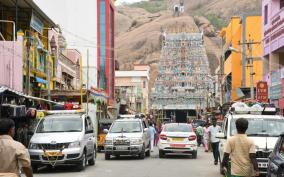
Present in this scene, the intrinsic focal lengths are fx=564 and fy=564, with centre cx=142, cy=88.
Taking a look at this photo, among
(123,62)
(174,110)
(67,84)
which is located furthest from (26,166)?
(123,62)

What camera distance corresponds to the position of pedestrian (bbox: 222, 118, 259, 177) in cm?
863

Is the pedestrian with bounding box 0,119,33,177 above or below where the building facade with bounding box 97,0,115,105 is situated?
below

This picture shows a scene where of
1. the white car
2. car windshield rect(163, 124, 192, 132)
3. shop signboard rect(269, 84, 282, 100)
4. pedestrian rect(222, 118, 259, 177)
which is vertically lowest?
the white car

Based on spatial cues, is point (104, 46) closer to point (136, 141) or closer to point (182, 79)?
point (182, 79)

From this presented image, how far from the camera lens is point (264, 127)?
1557cm

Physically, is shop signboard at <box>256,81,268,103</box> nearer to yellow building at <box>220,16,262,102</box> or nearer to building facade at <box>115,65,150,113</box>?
yellow building at <box>220,16,262,102</box>

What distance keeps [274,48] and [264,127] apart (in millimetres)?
23539

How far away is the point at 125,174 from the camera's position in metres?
17.0

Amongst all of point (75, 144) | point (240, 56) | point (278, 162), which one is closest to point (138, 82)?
point (240, 56)

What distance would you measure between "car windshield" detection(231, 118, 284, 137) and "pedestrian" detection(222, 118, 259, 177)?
658 cm

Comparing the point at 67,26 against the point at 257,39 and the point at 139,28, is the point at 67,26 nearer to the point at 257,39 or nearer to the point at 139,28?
the point at 257,39

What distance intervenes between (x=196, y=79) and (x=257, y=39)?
2174 inches

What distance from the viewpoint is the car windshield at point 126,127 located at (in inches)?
950

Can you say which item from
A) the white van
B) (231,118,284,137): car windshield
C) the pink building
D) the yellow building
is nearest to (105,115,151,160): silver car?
the pink building
